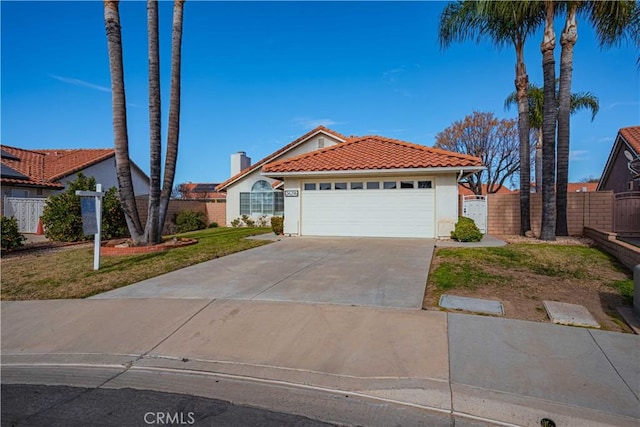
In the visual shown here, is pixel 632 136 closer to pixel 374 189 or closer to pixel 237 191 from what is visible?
pixel 374 189

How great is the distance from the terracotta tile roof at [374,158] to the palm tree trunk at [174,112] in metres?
3.95

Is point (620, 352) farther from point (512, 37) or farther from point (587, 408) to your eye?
point (512, 37)

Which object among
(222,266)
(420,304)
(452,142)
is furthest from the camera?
(452,142)

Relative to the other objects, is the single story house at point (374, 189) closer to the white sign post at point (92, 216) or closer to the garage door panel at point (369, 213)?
the garage door panel at point (369, 213)

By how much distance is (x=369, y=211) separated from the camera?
15.0m

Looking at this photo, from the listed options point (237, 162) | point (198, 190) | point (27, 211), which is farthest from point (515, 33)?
point (198, 190)

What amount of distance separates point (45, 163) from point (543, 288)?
96.2 ft

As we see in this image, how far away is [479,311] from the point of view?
5344 mm

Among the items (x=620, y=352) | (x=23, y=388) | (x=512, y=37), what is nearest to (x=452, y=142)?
(x=512, y=37)

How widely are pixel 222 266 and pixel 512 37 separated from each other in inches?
558

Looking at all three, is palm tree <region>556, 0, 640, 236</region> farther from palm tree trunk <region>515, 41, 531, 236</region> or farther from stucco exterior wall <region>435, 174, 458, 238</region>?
stucco exterior wall <region>435, 174, 458, 238</region>

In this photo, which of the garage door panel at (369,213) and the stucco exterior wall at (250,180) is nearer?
the garage door panel at (369,213)

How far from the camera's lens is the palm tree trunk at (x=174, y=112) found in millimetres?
12641
